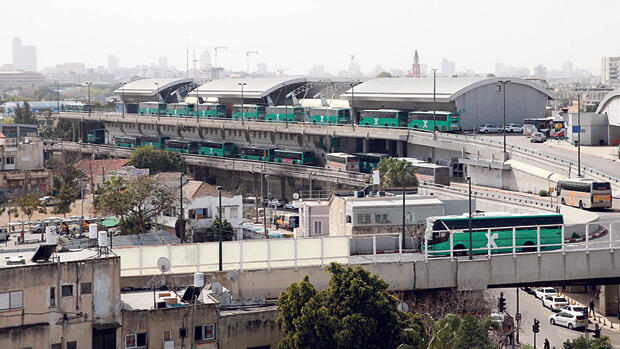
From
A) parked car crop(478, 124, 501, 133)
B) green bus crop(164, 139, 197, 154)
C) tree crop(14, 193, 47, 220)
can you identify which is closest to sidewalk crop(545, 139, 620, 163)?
parked car crop(478, 124, 501, 133)

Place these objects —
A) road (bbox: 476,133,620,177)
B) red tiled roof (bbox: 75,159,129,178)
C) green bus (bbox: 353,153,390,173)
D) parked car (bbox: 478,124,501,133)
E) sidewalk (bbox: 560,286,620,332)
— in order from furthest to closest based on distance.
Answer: red tiled roof (bbox: 75,159,129,178) → parked car (bbox: 478,124,501,133) → green bus (bbox: 353,153,390,173) → road (bbox: 476,133,620,177) → sidewalk (bbox: 560,286,620,332)

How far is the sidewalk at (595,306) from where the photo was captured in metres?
35.7

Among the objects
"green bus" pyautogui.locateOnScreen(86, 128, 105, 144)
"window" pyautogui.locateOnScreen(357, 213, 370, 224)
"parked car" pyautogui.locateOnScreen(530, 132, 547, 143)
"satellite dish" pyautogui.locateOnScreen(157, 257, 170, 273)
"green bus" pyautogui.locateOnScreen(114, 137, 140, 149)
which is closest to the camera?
"satellite dish" pyautogui.locateOnScreen(157, 257, 170, 273)

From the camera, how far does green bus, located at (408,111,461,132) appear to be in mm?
71188

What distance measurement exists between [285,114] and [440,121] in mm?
21680

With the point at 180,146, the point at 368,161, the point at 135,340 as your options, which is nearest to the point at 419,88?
the point at 368,161

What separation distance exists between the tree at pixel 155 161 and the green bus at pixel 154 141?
18.0 meters

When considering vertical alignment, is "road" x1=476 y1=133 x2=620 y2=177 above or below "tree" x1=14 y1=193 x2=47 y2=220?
above

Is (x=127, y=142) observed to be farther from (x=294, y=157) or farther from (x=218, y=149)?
(x=294, y=157)

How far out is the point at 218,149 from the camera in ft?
295

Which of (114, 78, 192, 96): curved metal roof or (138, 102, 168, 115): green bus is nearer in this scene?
(138, 102, 168, 115): green bus

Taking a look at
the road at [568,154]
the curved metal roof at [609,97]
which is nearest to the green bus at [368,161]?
the road at [568,154]

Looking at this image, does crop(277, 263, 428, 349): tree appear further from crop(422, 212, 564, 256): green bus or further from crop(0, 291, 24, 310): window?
crop(422, 212, 564, 256): green bus

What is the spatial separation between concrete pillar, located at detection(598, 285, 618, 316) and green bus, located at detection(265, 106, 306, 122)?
5022 cm
